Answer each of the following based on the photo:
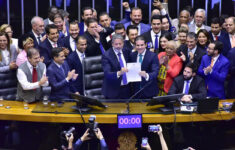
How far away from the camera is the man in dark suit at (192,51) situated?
8000 mm

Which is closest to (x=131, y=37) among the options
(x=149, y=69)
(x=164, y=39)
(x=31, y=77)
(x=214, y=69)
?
(x=164, y=39)

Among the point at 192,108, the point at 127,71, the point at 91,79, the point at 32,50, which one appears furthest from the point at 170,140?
the point at 32,50

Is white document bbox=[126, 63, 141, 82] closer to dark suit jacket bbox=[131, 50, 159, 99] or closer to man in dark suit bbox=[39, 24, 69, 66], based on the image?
dark suit jacket bbox=[131, 50, 159, 99]

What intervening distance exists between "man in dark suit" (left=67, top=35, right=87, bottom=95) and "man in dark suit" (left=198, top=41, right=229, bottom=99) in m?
1.71

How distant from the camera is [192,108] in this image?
683 cm

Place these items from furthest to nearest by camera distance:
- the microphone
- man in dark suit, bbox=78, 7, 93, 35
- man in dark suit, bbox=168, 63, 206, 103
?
man in dark suit, bbox=78, 7, 93, 35
man in dark suit, bbox=168, 63, 206, 103
the microphone

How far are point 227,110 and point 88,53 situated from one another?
2.29m

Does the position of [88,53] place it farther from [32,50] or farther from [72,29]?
[32,50]

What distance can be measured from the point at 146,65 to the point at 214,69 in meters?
1.03

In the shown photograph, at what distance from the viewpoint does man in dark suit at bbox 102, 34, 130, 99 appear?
289 inches

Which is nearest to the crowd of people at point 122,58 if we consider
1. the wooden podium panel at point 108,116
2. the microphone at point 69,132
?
the wooden podium panel at point 108,116

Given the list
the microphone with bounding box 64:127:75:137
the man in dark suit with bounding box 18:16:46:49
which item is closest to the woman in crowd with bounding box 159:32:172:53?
the man in dark suit with bounding box 18:16:46:49

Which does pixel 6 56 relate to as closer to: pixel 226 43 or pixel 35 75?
pixel 35 75

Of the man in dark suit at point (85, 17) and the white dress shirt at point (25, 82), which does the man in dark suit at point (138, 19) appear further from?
the white dress shirt at point (25, 82)
